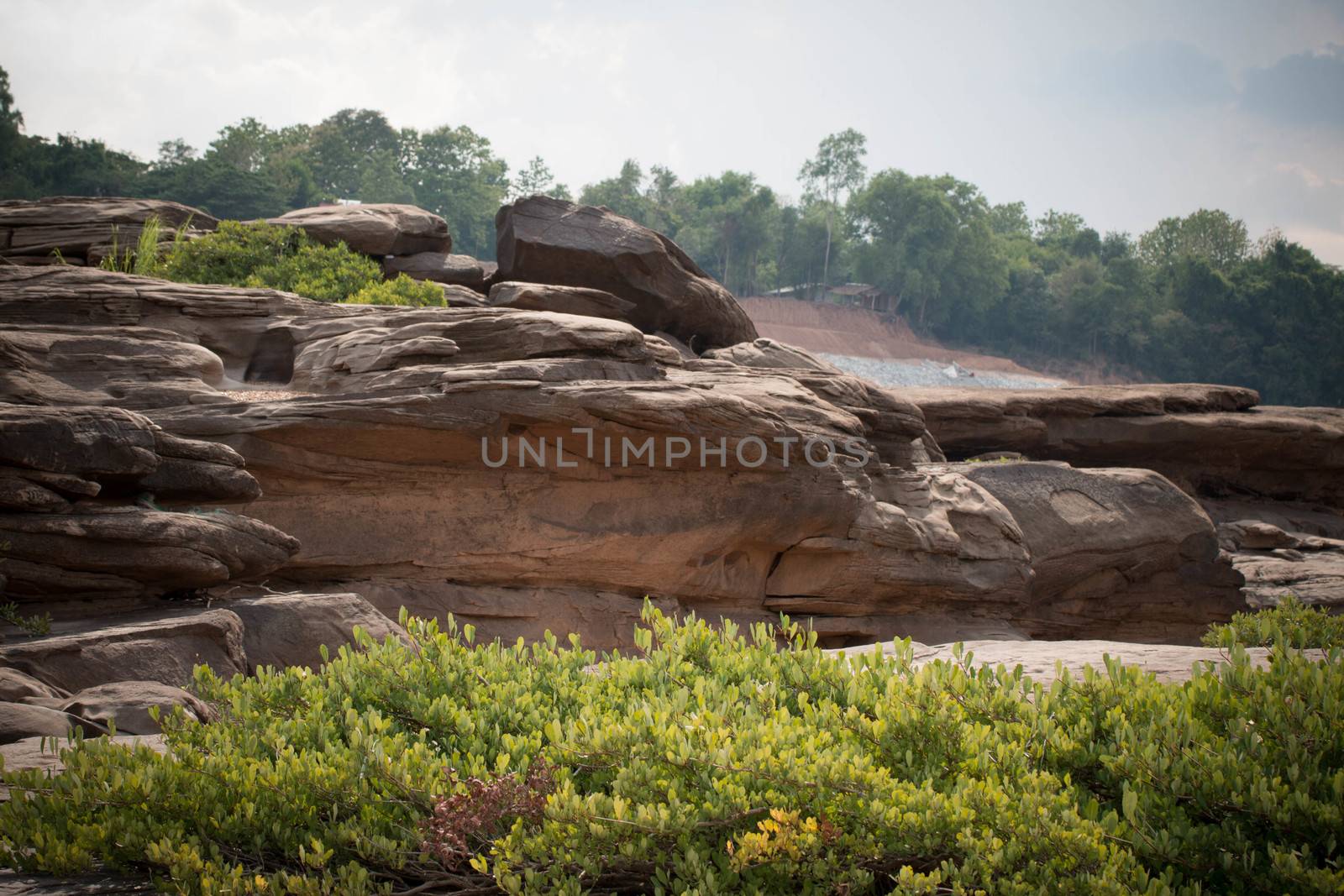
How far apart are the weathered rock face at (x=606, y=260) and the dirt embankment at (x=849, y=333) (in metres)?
34.7

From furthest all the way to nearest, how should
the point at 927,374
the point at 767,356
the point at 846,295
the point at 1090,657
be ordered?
the point at 846,295 < the point at 927,374 < the point at 767,356 < the point at 1090,657

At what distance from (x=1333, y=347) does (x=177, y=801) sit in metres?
57.5

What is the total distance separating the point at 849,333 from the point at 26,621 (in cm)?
5279

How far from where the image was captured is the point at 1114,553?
54.2 ft

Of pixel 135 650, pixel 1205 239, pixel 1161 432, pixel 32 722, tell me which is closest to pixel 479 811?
pixel 32 722

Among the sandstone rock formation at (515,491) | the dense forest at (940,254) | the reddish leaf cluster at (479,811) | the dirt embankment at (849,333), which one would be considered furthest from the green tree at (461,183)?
the reddish leaf cluster at (479,811)

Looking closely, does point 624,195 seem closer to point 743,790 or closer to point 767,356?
point 767,356

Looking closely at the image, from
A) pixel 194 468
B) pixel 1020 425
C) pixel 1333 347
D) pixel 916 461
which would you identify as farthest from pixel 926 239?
pixel 194 468

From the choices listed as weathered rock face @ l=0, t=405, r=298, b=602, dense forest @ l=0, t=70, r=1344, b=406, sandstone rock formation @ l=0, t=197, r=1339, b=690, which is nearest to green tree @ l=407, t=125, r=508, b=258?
dense forest @ l=0, t=70, r=1344, b=406

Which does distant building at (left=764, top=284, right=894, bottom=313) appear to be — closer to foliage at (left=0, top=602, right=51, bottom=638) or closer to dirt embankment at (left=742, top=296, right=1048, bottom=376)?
dirt embankment at (left=742, top=296, right=1048, bottom=376)

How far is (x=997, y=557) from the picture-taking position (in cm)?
1521

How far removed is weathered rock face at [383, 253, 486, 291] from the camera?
19.7m

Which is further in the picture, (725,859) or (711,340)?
(711,340)

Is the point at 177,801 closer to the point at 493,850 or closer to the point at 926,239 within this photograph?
the point at 493,850
